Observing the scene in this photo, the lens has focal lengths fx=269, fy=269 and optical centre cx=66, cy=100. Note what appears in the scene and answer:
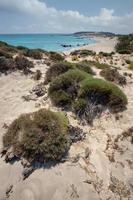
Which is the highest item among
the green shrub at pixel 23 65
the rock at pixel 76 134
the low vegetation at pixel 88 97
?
the low vegetation at pixel 88 97

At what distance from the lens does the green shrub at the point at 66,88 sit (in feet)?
36.4

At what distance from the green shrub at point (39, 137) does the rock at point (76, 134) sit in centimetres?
33

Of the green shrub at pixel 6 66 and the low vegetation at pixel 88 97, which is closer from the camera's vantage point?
the low vegetation at pixel 88 97

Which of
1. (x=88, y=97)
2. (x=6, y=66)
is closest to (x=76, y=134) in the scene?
(x=88, y=97)

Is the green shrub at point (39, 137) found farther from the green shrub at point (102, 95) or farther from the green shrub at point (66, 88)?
the green shrub at point (102, 95)

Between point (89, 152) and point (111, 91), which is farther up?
point (111, 91)

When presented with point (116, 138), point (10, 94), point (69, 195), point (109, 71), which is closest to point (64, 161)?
point (69, 195)

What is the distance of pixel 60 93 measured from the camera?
1142 centimetres

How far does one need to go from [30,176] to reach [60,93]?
180 inches

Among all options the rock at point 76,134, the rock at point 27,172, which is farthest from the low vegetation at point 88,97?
the rock at point 27,172

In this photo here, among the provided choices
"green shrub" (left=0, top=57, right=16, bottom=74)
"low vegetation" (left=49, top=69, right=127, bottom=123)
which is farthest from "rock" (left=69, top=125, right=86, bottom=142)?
"green shrub" (left=0, top=57, right=16, bottom=74)

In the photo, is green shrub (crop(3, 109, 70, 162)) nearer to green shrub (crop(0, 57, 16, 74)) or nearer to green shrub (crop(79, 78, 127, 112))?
green shrub (crop(79, 78, 127, 112))

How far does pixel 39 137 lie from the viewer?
26.1 feet

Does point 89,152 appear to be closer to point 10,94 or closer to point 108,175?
point 108,175
